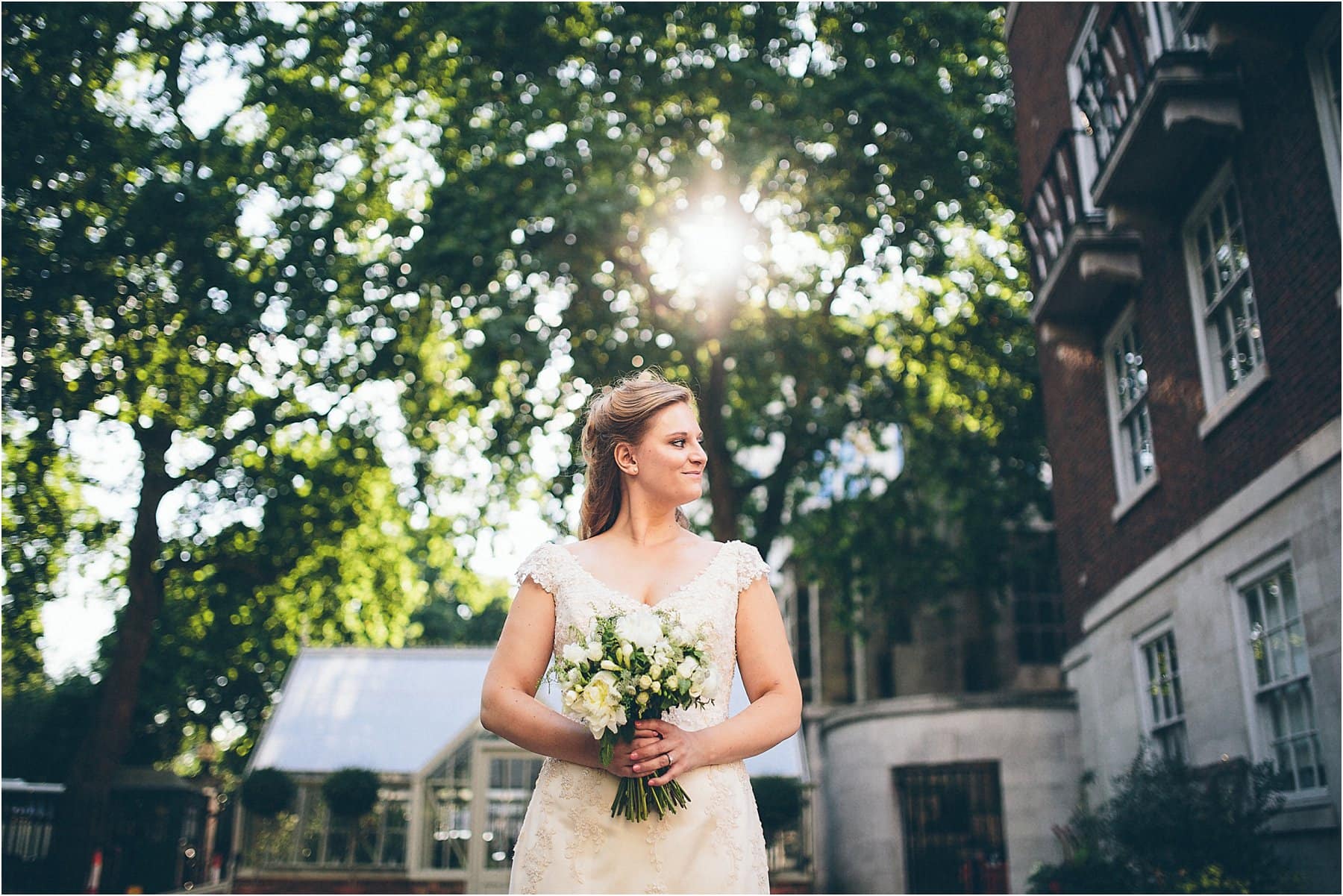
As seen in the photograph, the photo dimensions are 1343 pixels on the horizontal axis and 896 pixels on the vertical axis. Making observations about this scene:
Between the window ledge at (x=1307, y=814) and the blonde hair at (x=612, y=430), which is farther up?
the blonde hair at (x=612, y=430)

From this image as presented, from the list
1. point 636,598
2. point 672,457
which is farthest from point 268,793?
point 672,457

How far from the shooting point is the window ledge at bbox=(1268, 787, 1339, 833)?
896 cm

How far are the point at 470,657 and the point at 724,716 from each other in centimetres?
2231

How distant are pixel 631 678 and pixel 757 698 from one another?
57cm

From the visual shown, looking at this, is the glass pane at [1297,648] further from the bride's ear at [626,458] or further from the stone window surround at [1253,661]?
the bride's ear at [626,458]

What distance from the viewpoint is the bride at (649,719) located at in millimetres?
3102

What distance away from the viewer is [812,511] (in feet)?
78.1

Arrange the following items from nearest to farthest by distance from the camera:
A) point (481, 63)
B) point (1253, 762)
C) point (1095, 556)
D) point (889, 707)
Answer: point (1253, 762) → point (1095, 556) → point (481, 63) → point (889, 707)

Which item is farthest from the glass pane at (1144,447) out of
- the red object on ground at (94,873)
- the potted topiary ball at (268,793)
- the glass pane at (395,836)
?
the red object on ground at (94,873)

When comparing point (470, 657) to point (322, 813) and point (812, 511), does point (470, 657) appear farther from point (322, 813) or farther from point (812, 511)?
point (812, 511)

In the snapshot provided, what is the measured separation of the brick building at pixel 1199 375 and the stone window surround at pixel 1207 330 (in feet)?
0.08

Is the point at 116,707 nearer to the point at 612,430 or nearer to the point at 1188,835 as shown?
the point at 1188,835

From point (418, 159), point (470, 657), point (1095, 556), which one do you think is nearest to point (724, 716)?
point (1095, 556)

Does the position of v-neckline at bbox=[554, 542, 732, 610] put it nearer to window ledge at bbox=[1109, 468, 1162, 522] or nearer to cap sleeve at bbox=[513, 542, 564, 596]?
cap sleeve at bbox=[513, 542, 564, 596]
